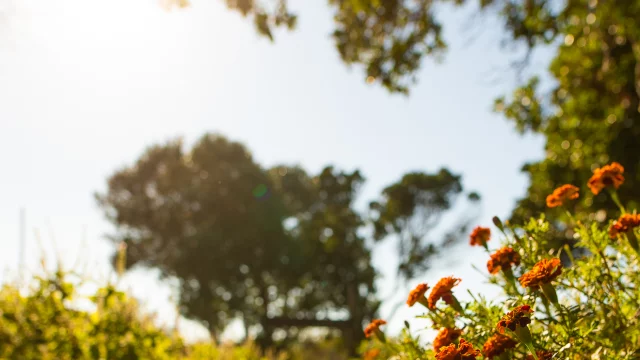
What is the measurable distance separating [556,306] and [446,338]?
0.37 meters

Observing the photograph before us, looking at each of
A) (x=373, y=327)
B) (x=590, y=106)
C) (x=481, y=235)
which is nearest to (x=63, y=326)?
(x=373, y=327)

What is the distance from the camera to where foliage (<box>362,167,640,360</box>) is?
1402 mm

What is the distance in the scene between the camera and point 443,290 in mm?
1647

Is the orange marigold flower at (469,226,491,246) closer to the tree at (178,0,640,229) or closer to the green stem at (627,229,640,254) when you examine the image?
the green stem at (627,229,640,254)

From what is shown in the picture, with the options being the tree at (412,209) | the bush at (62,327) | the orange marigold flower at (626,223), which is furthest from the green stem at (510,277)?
the tree at (412,209)

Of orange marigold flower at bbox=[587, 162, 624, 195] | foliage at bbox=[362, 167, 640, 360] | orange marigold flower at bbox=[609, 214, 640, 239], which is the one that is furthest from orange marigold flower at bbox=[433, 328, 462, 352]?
orange marigold flower at bbox=[587, 162, 624, 195]

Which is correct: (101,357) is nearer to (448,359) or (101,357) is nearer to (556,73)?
(448,359)

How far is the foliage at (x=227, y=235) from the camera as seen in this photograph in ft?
78.9

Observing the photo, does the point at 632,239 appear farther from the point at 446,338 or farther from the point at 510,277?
the point at 446,338

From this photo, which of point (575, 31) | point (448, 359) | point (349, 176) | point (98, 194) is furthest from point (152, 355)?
point (98, 194)

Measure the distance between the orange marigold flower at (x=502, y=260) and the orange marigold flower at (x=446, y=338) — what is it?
0.25 meters

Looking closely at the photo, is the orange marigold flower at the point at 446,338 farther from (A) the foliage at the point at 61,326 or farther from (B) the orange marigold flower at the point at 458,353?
(A) the foliage at the point at 61,326

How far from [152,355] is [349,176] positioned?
14.7m

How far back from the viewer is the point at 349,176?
18531 millimetres
